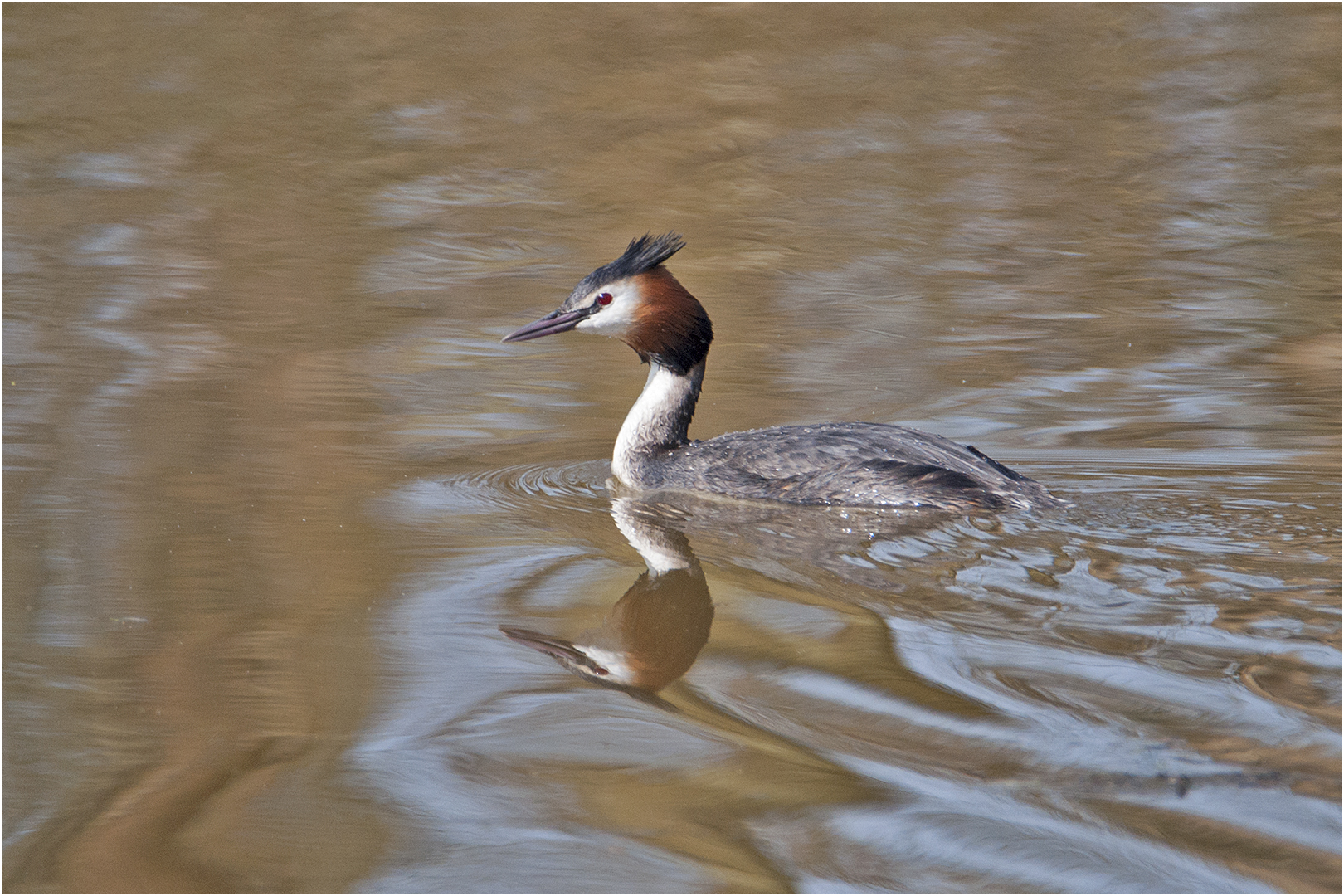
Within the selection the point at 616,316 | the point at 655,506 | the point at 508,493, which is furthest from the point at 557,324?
the point at 655,506

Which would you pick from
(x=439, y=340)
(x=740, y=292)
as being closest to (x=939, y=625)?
(x=439, y=340)

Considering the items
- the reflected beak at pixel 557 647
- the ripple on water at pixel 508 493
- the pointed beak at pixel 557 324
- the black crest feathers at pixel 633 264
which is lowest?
the ripple on water at pixel 508 493

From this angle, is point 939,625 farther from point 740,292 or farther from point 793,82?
point 793,82

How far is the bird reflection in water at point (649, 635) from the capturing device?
481 centimetres

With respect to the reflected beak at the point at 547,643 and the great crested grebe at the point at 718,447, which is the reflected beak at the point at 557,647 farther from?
the great crested grebe at the point at 718,447

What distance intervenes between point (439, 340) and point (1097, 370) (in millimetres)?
3868

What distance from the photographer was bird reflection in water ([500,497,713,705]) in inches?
189

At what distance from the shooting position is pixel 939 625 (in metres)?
4.97

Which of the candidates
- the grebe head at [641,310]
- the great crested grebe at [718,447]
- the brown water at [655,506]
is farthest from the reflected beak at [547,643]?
the grebe head at [641,310]

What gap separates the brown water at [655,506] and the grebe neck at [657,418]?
0.57ft

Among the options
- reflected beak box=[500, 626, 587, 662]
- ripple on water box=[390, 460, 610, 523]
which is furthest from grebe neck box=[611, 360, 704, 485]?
reflected beak box=[500, 626, 587, 662]

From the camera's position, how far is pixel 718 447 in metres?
6.88

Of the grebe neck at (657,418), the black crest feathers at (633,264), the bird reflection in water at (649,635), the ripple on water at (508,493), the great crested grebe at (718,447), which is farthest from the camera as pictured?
the black crest feathers at (633,264)

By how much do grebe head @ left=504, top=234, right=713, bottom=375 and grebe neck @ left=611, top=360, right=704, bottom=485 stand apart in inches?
2.6
